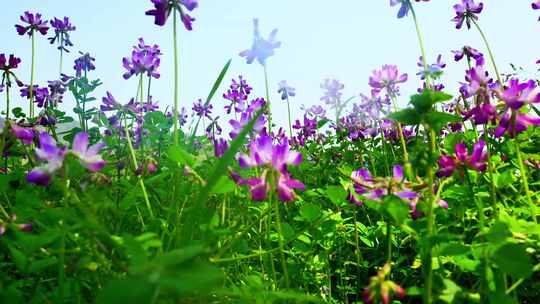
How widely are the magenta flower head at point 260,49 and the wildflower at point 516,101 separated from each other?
1.54 meters

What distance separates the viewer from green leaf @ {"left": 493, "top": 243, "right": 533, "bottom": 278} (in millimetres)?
1256

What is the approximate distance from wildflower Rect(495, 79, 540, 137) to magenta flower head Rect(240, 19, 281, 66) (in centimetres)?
154

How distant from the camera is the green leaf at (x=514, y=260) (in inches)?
49.5

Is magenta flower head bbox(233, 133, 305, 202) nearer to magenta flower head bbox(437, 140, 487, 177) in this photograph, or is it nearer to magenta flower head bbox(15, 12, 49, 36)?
magenta flower head bbox(437, 140, 487, 177)

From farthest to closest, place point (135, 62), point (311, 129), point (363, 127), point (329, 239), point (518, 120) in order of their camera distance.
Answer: point (311, 129)
point (363, 127)
point (135, 62)
point (329, 239)
point (518, 120)

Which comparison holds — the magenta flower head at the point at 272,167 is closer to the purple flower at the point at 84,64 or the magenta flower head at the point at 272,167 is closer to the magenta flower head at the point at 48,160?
the magenta flower head at the point at 48,160

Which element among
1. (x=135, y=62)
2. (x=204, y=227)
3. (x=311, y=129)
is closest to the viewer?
(x=204, y=227)

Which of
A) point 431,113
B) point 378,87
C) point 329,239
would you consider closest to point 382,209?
point 431,113

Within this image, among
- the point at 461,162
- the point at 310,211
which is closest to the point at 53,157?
the point at 310,211

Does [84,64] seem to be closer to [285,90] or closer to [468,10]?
[285,90]

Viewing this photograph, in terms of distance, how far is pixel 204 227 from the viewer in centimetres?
197

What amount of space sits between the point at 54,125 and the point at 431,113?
3953 millimetres

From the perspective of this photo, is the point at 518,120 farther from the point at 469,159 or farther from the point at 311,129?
the point at 311,129

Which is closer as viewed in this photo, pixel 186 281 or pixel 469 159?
pixel 186 281
